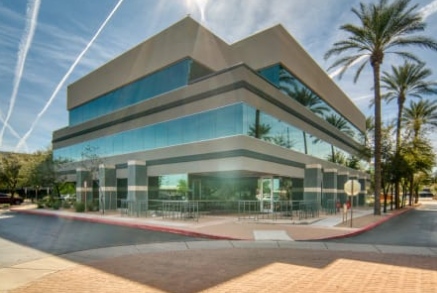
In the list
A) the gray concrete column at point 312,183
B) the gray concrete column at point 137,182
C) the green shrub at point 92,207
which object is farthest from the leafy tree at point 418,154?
the green shrub at point 92,207

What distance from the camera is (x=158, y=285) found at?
272 inches

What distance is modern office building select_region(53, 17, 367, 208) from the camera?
72.6 ft

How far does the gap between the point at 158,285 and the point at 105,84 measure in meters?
30.9

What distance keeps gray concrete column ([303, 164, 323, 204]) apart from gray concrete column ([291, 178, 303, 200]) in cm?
163

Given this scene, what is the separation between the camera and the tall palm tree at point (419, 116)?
41750 mm

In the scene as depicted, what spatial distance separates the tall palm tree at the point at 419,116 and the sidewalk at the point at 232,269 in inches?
1434

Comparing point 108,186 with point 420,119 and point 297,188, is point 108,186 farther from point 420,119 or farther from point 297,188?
point 420,119

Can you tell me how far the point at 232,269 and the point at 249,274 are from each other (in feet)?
1.96

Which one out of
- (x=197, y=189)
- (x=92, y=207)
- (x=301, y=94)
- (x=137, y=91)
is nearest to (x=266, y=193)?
(x=197, y=189)

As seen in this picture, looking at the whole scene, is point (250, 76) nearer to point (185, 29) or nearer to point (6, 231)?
point (185, 29)

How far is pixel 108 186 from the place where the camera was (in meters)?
29.4

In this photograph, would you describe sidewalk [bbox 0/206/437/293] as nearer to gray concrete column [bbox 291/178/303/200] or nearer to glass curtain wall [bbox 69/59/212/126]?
gray concrete column [bbox 291/178/303/200]

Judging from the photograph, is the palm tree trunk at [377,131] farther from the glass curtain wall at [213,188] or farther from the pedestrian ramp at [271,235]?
the pedestrian ramp at [271,235]

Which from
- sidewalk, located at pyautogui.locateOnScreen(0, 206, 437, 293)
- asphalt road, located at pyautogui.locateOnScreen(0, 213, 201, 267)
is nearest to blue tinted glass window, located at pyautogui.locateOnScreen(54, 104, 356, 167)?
Result: asphalt road, located at pyautogui.locateOnScreen(0, 213, 201, 267)
